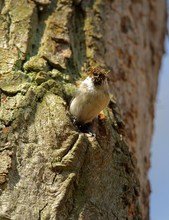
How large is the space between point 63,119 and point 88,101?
140 millimetres

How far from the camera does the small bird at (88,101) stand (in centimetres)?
214

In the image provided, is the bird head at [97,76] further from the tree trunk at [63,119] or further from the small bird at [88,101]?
the tree trunk at [63,119]

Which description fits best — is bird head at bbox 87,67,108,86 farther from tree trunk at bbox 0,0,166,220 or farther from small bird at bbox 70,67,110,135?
tree trunk at bbox 0,0,166,220

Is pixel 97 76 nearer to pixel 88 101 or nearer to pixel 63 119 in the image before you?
pixel 88 101

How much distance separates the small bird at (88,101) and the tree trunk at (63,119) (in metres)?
0.05

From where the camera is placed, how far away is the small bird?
7.02 ft

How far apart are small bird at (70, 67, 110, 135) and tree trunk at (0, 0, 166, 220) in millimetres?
46

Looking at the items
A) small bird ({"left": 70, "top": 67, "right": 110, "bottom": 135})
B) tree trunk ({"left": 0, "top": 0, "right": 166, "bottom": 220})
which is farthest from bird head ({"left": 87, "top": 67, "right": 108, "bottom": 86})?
tree trunk ({"left": 0, "top": 0, "right": 166, "bottom": 220})

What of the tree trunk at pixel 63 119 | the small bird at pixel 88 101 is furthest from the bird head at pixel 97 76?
the tree trunk at pixel 63 119

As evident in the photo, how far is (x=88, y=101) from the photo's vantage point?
7.04ft

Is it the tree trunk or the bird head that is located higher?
the bird head

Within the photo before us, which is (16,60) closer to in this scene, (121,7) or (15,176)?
(15,176)

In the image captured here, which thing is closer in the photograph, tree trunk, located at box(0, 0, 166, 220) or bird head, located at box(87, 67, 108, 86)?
tree trunk, located at box(0, 0, 166, 220)

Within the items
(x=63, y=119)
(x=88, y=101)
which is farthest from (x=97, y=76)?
(x=63, y=119)
